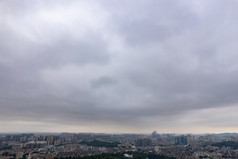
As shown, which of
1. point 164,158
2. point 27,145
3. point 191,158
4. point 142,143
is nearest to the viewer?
point 164,158

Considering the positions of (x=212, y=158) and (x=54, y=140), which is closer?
(x=212, y=158)

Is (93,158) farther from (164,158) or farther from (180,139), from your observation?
(180,139)

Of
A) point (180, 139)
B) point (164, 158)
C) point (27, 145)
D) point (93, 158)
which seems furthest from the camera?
point (180, 139)

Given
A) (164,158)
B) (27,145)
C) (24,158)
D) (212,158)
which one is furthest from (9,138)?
(212,158)

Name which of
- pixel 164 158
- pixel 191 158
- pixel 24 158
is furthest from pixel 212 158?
pixel 24 158

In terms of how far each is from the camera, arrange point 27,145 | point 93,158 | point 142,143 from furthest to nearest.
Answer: point 142,143, point 27,145, point 93,158

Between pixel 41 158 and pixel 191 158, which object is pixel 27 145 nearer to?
pixel 41 158

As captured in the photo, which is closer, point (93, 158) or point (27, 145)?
point (93, 158)

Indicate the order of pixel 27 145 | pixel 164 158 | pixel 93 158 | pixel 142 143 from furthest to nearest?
pixel 142 143 → pixel 27 145 → pixel 164 158 → pixel 93 158
